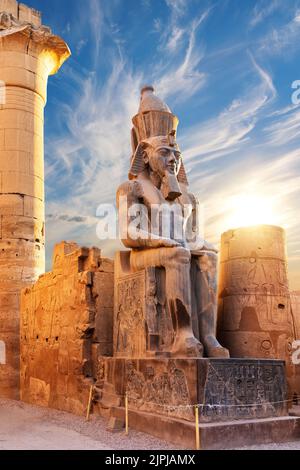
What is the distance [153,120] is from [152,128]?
0.32 ft

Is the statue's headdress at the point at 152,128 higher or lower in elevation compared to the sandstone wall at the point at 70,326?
higher

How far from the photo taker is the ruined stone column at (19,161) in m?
10.4

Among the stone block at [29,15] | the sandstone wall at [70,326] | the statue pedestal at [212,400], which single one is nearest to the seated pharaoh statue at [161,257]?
the statue pedestal at [212,400]

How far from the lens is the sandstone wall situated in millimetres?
6965

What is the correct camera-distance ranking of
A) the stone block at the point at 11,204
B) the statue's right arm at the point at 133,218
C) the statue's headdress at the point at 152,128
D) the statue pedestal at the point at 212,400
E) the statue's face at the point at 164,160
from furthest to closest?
the stone block at the point at 11,204
the statue's headdress at the point at 152,128
the statue's face at the point at 164,160
the statue's right arm at the point at 133,218
the statue pedestal at the point at 212,400

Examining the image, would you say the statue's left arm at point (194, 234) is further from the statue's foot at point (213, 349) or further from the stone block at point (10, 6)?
the stone block at point (10, 6)

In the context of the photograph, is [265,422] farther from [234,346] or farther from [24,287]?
[24,287]

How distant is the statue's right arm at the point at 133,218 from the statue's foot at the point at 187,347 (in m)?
1.07

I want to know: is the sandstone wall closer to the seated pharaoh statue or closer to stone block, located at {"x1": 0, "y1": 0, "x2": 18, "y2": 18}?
the seated pharaoh statue

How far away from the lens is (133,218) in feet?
20.6

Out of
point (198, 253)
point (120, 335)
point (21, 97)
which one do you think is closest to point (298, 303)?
point (198, 253)

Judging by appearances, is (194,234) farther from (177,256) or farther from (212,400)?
(212,400)

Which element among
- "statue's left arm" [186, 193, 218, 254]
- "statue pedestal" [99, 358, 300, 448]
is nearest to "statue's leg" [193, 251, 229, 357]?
"statue's left arm" [186, 193, 218, 254]

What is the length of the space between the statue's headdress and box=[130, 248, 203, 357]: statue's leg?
1.28 metres
